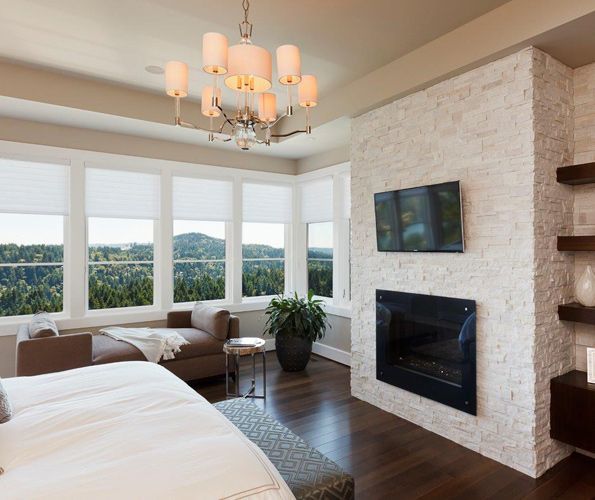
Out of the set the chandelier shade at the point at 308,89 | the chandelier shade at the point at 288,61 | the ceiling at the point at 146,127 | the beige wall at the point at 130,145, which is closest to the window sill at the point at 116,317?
the beige wall at the point at 130,145

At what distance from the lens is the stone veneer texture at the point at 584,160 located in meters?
2.75

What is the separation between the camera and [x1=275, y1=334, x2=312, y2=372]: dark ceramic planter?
4582 mm

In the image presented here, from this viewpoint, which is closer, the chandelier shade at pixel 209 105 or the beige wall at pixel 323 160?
the chandelier shade at pixel 209 105

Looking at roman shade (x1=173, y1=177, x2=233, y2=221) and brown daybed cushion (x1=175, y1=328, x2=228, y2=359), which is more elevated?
roman shade (x1=173, y1=177, x2=233, y2=221)

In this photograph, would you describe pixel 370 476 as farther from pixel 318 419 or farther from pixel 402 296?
pixel 402 296

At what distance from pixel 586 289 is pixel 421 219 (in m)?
1.19

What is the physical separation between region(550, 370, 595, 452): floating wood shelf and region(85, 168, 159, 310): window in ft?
13.6

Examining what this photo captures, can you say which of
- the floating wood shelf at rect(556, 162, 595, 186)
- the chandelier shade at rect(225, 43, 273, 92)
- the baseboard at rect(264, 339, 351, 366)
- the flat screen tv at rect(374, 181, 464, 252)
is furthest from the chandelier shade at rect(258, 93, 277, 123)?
the baseboard at rect(264, 339, 351, 366)

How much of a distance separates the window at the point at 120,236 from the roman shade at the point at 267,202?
4.06 feet

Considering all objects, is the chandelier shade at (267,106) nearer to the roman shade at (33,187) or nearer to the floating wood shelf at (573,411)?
the floating wood shelf at (573,411)

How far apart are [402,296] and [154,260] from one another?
9.89 ft

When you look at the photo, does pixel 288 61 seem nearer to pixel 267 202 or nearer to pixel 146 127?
pixel 146 127

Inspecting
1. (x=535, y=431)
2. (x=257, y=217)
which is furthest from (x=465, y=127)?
(x=257, y=217)

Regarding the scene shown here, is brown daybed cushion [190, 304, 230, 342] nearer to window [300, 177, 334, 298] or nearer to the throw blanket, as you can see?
the throw blanket
